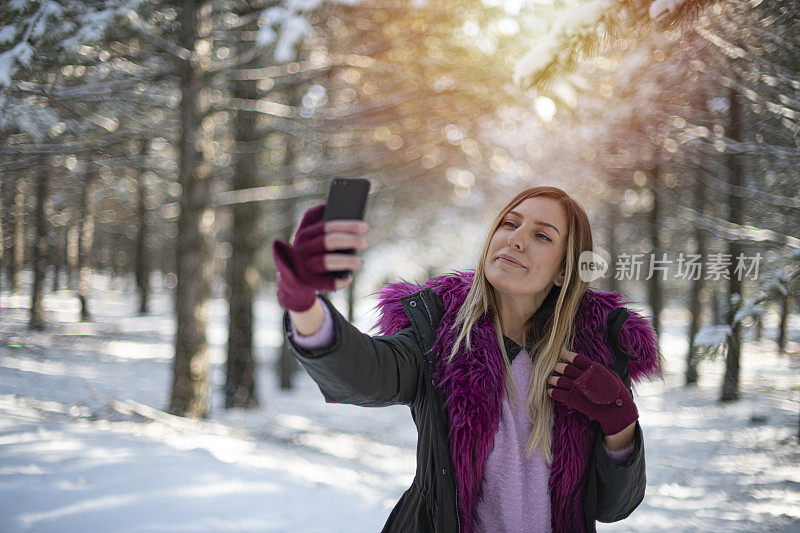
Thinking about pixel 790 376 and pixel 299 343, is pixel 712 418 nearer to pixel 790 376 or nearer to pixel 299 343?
pixel 790 376

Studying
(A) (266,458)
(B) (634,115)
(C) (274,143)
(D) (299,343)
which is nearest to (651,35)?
(B) (634,115)

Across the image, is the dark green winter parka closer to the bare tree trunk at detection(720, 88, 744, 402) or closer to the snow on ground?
the snow on ground

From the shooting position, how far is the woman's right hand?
3.67 ft

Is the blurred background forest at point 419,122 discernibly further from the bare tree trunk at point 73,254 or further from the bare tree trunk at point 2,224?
the bare tree trunk at point 73,254

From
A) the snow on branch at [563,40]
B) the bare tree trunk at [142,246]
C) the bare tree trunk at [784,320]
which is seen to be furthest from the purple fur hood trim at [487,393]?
the bare tree trunk at [142,246]

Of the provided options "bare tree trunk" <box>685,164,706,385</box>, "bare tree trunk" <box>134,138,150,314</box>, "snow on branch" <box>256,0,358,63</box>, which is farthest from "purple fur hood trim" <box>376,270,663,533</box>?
"bare tree trunk" <box>134,138,150,314</box>

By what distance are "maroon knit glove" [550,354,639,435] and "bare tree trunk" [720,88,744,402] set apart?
7.52 feet

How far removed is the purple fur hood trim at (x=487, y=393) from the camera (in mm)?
1627

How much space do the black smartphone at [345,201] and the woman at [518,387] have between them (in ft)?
1.50

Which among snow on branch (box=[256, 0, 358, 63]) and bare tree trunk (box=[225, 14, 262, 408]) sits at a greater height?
snow on branch (box=[256, 0, 358, 63])

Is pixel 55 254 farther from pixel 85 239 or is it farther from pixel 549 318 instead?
pixel 549 318

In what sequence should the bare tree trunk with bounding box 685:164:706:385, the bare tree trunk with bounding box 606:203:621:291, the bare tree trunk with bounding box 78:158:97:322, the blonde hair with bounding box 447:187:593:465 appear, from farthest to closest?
the bare tree trunk with bounding box 606:203:621:291 < the bare tree trunk with bounding box 78:158:97:322 < the bare tree trunk with bounding box 685:164:706:385 < the blonde hair with bounding box 447:187:593:465

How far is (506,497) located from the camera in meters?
1.65

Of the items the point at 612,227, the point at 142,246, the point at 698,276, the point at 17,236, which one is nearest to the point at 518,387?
the point at 698,276
